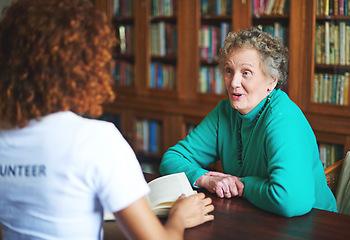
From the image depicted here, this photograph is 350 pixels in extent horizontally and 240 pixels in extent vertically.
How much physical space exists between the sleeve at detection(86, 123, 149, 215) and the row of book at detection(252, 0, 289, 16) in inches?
94.8

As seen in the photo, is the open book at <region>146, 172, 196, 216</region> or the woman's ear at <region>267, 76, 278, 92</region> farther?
the woman's ear at <region>267, 76, 278, 92</region>

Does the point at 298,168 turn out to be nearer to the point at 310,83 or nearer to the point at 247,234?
the point at 247,234

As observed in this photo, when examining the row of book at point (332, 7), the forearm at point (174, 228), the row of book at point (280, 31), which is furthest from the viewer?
the row of book at point (280, 31)

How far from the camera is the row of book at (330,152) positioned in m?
2.80

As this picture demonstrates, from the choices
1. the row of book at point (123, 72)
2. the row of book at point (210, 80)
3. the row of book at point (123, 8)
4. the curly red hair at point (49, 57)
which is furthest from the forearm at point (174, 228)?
the row of book at point (123, 8)

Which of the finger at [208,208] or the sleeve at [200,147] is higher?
the sleeve at [200,147]

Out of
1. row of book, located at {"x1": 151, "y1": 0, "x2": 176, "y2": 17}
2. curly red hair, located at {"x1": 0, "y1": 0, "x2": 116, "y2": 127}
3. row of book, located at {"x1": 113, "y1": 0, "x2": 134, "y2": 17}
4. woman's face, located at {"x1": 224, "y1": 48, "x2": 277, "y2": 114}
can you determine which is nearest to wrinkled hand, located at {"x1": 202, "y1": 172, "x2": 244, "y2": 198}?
woman's face, located at {"x1": 224, "y1": 48, "x2": 277, "y2": 114}

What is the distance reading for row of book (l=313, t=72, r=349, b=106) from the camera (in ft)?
9.32

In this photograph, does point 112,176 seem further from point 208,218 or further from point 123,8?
point 123,8

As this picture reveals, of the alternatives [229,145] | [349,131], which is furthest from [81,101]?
[349,131]

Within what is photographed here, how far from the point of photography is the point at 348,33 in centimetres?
278

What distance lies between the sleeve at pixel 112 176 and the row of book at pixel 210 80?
101 inches

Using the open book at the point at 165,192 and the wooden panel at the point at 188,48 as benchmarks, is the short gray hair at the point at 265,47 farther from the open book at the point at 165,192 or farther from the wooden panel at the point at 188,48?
the wooden panel at the point at 188,48

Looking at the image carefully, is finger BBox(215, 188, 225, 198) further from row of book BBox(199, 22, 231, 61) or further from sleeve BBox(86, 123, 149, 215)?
row of book BBox(199, 22, 231, 61)
